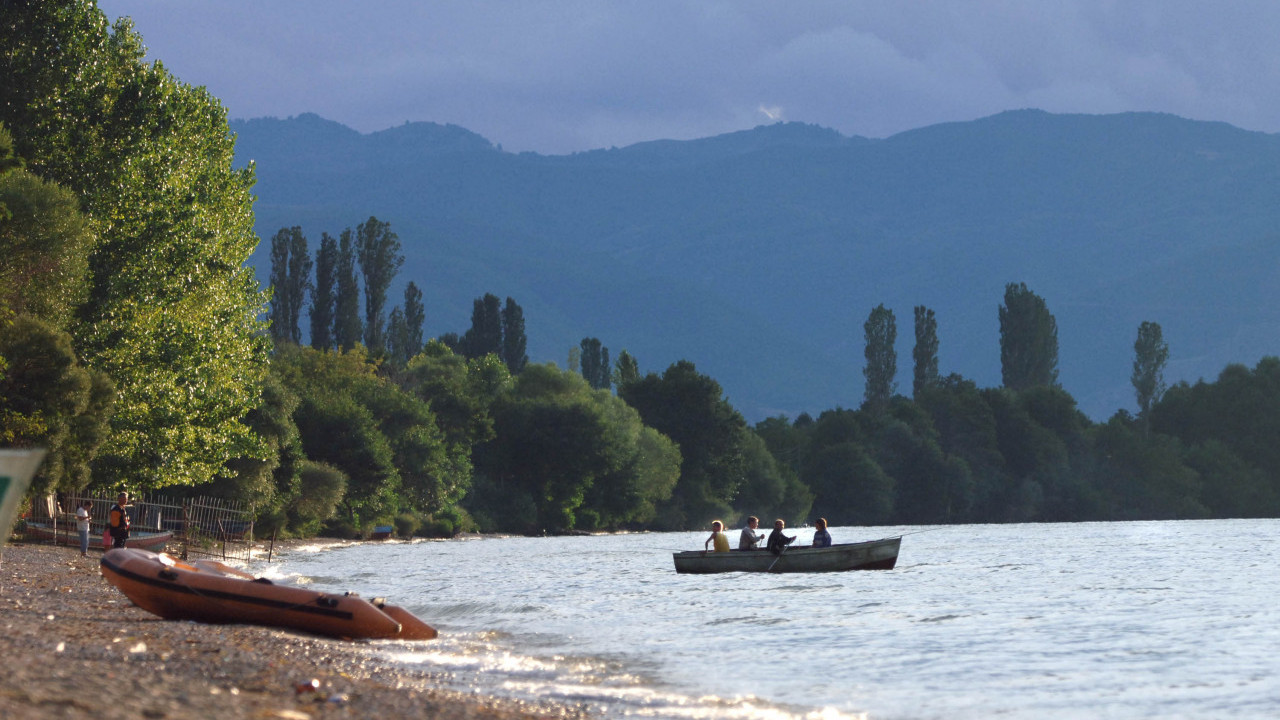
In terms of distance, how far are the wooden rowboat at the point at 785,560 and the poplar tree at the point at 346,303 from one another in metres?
94.2

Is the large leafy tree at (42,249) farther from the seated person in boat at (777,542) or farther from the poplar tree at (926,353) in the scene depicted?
the poplar tree at (926,353)

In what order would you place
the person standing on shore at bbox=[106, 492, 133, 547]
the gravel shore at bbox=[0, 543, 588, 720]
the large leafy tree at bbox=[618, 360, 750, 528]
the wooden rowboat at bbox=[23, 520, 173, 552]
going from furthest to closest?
the large leafy tree at bbox=[618, 360, 750, 528], the wooden rowboat at bbox=[23, 520, 173, 552], the person standing on shore at bbox=[106, 492, 133, 547], the gravel shore at bbox=[0, 543, 588, 720]

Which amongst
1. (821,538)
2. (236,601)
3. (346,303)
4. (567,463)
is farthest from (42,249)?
(346,303)

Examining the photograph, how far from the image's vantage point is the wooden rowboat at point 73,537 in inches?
1906

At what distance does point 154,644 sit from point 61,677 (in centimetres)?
585

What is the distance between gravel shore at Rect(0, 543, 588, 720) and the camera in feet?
40.3

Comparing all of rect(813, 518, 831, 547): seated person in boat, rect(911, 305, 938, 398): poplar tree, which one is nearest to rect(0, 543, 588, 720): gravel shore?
rect(813, 518, 831, 547): seated person in boat

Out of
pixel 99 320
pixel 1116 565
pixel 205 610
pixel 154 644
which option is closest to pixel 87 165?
pixel 99 320

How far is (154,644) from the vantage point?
18.9 m

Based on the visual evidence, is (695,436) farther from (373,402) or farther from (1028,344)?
(1028,344)

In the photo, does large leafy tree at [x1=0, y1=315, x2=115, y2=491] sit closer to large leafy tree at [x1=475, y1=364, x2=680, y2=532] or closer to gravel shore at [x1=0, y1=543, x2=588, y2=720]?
gravel shore at [x1=0, y1=543, x2=588, y2=720]

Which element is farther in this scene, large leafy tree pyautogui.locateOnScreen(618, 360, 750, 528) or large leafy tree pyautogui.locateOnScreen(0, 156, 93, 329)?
large leafy tree pyautogui.locateOnScreen(618, 360, 750, 528)

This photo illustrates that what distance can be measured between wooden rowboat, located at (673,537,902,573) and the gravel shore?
82.2ft

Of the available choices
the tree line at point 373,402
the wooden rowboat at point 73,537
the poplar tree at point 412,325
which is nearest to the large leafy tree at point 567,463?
the tree line at point 373,402
